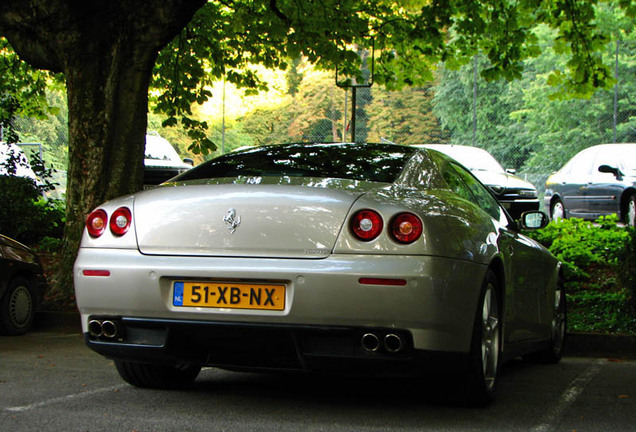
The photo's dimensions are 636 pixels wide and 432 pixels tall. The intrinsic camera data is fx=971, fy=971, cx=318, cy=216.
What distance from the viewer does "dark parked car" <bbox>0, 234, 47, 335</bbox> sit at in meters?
8.20

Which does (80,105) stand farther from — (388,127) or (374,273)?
(388,127)

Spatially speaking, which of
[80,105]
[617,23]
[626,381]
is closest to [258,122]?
[617,23]

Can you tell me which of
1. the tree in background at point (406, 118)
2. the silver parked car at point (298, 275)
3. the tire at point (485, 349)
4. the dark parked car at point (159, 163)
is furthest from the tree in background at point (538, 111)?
the silver parked car at point (298, 275)

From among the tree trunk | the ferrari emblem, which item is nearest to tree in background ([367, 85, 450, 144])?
the tree trunk

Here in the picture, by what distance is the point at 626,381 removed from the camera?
6188 millimetres

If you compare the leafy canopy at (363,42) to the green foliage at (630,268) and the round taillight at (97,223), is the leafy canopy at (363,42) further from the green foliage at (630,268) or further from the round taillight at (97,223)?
the round taillight at (97,223)

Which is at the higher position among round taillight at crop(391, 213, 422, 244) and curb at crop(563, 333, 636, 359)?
round taillight at crop(391, 213, 422, 244)

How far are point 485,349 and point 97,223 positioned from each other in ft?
6.85

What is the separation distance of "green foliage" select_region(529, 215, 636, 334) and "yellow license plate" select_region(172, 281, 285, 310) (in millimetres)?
4495

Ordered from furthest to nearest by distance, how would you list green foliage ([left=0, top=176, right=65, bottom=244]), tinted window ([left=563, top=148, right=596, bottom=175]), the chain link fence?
the chain link fence
tinted window ([left=563, top=148, right=596, bottom=175])
green foliage ([left=0, top=176, right=65, bottom=244])

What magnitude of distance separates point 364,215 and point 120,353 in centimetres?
143

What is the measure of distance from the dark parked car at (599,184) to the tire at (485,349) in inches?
505

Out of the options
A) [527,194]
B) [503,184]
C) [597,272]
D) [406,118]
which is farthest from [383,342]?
[406,118]

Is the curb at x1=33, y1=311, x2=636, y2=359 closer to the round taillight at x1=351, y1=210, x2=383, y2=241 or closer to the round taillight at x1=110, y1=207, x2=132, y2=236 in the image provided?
the round taillight at x1=351, y1=210, x2=383, y2=241
